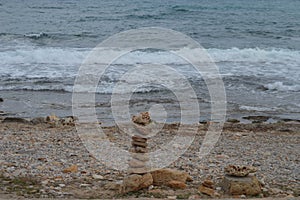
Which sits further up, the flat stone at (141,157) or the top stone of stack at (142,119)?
the top stone of stack at (142,119)

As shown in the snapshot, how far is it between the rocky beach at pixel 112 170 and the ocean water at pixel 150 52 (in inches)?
75.4

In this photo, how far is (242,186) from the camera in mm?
6770

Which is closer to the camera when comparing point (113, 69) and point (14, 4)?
point (113, 69)

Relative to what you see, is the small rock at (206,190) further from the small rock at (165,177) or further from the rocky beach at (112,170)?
the small rock at (165,177)

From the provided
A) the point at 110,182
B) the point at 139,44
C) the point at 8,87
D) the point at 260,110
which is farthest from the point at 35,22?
the point at 110,182

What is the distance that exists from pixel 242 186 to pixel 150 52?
1851cm

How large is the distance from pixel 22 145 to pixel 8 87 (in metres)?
7.54

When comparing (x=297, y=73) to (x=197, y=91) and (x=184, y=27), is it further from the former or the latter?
(x=184, y=27)

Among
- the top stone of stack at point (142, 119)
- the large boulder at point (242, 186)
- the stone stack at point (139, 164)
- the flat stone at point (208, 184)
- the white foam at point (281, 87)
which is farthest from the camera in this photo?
the white foam at point (281, 87)

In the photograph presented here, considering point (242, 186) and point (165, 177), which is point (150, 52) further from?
point (242, 186)

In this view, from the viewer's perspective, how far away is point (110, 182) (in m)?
7.26

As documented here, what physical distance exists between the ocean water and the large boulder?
21.6 ft

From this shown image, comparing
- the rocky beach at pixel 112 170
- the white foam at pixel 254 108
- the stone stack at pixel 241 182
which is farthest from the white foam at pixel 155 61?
the stone stack at pixel 241 182

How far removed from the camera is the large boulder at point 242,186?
22.2 feet
